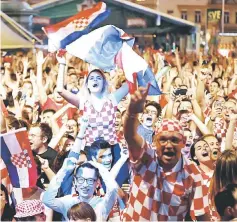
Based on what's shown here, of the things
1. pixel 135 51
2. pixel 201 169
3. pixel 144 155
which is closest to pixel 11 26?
pixel 135 51

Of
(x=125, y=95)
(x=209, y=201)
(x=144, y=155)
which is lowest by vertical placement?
(x=209, y=201)

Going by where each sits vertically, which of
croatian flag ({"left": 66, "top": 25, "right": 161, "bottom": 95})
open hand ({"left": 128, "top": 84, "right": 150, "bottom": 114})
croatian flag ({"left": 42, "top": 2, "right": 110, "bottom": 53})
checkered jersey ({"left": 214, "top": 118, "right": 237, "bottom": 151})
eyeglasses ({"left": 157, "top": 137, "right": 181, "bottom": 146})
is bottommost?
eyeglasses ({"left": 157, "top": 137, "right": 181, "bottom": 146})

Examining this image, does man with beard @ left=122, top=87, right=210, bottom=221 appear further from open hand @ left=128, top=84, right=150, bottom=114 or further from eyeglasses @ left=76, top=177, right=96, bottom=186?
eyeglasses @ left=76, top=177, right=96, bottom=186

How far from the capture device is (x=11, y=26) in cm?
347

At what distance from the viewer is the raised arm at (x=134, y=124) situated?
3.39 meters

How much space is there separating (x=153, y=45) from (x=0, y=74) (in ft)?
2.53

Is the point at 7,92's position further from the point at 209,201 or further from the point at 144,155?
the point at 209,201

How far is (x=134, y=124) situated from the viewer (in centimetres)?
340

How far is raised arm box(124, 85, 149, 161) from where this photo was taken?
11.1 feet

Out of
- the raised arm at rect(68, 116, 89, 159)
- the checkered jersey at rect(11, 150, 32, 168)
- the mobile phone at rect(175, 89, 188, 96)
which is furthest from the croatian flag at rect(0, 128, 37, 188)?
the mobile phone at rect(175, 89, 188, 96)

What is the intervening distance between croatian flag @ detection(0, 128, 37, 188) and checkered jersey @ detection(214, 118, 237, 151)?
0.91 metres

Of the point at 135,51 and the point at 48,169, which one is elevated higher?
the point at 135,51

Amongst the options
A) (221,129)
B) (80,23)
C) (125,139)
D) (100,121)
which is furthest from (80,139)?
(221,129)

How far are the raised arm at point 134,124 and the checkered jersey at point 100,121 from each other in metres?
0.11
